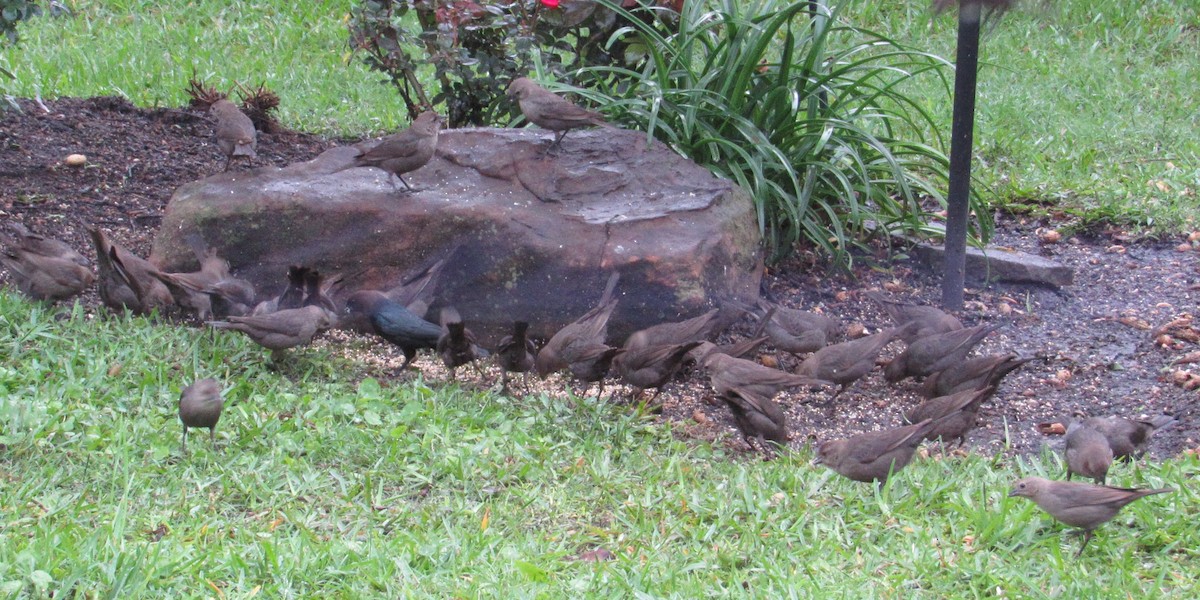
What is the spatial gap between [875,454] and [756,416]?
0.66m

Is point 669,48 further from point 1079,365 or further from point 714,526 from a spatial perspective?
point 714,526

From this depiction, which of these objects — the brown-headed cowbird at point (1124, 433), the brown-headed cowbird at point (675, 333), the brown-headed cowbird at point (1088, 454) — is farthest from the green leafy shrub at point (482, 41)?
the brown-headed cowbird at point (1088, 454)

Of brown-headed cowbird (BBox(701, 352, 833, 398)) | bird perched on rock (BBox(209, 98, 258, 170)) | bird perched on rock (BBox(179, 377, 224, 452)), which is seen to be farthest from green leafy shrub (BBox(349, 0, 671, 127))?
bird perched on rock (BBox(179, 377, 224, 452))

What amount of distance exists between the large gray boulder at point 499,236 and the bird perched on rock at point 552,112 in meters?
0.29

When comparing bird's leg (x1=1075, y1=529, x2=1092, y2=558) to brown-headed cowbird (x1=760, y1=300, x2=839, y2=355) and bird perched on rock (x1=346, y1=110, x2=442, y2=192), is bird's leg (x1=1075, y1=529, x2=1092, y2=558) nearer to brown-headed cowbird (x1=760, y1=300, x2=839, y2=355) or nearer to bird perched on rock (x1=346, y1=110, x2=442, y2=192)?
brown-headed cowbird (x1=760, y1=300, x2=839, y2=355)

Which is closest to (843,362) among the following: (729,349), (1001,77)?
(729,349)

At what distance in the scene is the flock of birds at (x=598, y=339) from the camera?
5.40 m

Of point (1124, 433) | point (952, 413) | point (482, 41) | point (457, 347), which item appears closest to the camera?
point (1124, 433)

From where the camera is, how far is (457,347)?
6062mm

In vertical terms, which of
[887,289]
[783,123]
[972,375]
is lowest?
[887,289]

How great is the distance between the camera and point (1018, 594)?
160 inches

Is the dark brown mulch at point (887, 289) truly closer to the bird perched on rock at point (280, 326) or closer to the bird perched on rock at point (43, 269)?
the bird perched on rock at point (43, 269)

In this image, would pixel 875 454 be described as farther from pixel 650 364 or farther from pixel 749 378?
Answer: pixel 650 364

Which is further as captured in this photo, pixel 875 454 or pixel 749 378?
pixel 749 378
